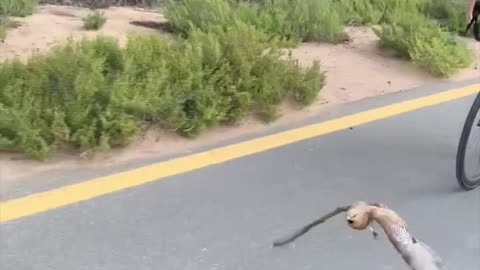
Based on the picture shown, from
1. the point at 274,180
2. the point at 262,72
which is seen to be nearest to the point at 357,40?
the point at 262,72

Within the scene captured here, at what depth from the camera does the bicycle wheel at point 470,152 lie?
5.01 metres

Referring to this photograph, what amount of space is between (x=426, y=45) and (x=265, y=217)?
381 cm

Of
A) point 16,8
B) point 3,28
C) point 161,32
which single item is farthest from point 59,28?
point 161,32

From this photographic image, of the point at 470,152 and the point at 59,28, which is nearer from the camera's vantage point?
the point at 470,152

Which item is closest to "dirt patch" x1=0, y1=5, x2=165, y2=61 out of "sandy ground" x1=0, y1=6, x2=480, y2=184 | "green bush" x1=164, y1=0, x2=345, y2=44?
"sandy ground" x1=0, y1=6, x2=480, y2=184

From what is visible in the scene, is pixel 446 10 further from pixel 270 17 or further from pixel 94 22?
pixel 94 22

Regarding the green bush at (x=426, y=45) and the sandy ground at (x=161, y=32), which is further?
the green bush at (x=426, y=45)

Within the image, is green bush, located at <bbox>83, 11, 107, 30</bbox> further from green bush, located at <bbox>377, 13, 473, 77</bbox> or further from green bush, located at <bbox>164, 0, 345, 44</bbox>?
green bush, located at <bbox>377, 13, 473, 77</bbox>

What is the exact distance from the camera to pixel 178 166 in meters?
5.11

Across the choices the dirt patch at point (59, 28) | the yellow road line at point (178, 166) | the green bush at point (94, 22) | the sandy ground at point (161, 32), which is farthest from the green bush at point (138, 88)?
the green bush at point (94, 22)

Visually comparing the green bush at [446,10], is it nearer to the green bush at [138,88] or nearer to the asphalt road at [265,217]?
the green bush at [138,88]

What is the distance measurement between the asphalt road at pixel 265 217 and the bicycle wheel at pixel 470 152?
9 cm

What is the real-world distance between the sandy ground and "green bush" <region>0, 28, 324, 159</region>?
0.09 m

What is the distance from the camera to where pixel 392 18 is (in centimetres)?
877
